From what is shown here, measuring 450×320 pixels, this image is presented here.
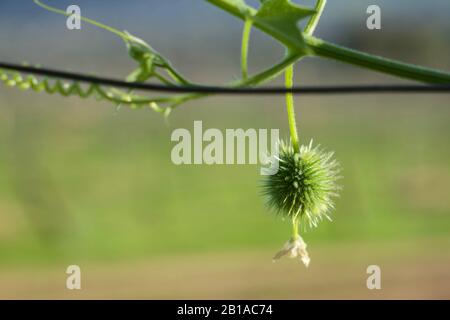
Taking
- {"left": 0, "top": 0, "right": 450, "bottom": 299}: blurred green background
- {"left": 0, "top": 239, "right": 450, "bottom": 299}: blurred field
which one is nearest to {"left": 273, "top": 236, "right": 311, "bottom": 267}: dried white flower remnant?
{"left": 0, "top": 0, "right": 450, "bottom": 299}: blurred green background

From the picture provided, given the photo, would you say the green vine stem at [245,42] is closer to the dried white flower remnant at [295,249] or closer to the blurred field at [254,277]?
the dried white flower remnant at [295,249]

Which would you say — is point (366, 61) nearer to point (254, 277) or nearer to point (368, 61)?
point (368, 61)

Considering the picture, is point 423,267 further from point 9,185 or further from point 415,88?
point 415,88

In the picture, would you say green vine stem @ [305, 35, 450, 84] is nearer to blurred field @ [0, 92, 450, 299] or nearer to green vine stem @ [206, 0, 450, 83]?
green vine stem @ [206, 0, 450, 83]

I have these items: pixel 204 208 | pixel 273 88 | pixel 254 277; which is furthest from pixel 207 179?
pixel 273 88


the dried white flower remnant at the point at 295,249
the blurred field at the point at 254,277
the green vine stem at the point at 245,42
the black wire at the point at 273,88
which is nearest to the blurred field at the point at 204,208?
the blurred field at the point at 254,277
